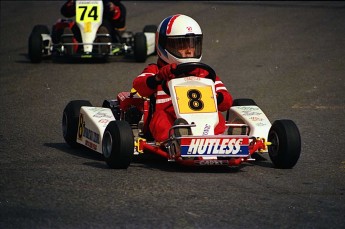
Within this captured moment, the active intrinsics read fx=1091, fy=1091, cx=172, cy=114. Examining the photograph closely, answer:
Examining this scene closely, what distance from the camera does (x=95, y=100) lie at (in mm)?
12133

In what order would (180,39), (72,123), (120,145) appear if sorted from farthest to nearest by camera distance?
(72,123), (180,39), (120,145)

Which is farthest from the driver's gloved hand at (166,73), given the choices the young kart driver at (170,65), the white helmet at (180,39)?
the white helmet at (180,39)

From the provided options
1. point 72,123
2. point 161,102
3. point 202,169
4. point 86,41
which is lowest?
point 202,169

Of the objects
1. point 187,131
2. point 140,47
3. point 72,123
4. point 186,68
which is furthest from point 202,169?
point 140,47

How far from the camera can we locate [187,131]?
8.13 metres

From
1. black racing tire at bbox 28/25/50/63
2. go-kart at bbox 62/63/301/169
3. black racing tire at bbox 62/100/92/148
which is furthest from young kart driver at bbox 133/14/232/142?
black racing tire at bbox 28/25/50/63

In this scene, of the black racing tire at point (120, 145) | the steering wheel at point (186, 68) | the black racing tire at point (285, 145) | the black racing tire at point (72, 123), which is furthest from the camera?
the black racing tire at point (72, 123)

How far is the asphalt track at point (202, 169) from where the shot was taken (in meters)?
6.54

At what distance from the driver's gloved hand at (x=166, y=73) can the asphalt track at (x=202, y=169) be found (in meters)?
0.65

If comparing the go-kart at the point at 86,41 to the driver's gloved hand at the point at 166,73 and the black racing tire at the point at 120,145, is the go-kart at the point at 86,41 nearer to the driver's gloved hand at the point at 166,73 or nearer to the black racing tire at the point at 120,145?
the driver's gloved hand at the point at 166,73

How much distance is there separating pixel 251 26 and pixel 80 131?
974 cm

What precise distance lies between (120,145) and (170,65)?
91 cm

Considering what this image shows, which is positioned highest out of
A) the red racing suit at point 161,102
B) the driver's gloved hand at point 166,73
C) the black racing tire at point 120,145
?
the driver's gloved hand at point 166,73

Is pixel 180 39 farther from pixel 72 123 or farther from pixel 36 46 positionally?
pixel 36 46
